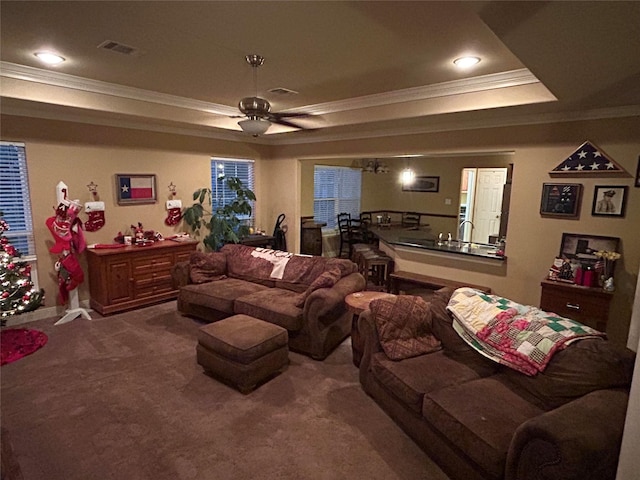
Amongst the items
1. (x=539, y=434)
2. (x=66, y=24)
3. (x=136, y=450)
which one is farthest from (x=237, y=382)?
(x=66, y=24)

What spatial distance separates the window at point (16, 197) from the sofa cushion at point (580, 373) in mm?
5155

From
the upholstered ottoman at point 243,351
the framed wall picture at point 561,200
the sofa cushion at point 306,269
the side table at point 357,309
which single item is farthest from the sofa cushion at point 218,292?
the framed wall picture at point 561,200

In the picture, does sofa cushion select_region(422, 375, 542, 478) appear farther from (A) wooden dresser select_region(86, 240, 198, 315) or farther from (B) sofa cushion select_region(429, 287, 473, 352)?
(A) wooden dresser select_region(86, 240, 198, 315)

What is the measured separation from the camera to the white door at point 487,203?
7.86 metres

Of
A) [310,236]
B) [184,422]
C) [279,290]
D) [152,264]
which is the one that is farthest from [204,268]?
[310,236]

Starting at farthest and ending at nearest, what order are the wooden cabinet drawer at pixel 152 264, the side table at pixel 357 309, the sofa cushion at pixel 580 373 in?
the wooden cabinet drawer at pixel 152 264 → the side table at pixel 357 309 → the sofa cushion at pixel 580 373

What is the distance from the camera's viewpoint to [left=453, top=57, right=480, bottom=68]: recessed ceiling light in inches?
117

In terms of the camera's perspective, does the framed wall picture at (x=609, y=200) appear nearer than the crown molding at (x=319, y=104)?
No

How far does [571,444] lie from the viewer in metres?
1.52

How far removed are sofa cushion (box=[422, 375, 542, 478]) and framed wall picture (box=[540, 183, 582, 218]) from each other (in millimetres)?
2460

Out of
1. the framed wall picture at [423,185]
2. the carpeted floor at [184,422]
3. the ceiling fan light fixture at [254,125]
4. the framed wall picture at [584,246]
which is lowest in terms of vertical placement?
the carpeted floor at [184,422]

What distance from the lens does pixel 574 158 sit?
3.74 metres

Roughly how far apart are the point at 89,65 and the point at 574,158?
4.86 meters

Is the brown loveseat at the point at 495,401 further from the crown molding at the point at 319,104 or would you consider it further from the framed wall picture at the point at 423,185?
the framed wall picture at the point at 423,185
